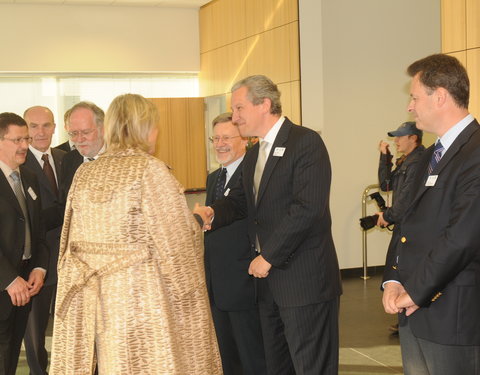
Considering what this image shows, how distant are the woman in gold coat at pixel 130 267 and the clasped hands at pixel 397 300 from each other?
801mm

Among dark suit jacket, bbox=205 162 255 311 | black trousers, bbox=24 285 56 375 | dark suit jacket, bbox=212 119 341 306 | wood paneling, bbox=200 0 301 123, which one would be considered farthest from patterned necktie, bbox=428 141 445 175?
wood paneling, bbox=200 0 301 123

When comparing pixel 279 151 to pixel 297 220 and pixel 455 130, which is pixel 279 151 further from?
pixel 455 130

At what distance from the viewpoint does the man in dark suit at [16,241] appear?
372cm

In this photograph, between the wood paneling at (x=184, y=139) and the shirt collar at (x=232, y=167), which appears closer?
the shirt collar at (x=232, y=167)

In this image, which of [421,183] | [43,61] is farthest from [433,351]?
[43,61]

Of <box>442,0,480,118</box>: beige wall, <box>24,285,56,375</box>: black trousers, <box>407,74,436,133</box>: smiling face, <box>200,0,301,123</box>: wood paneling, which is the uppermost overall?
<box>200,0,301,123</box>: wood paneling

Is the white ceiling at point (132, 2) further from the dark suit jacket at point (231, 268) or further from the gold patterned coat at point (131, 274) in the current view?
the gold patterned coat at point (131, 274)

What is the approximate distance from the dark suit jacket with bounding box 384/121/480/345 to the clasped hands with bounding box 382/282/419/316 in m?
0.04

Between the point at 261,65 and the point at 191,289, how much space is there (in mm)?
6978

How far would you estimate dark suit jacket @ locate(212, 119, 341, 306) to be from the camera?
327cm

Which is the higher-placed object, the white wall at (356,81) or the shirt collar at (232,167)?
the white wall at (356,81)

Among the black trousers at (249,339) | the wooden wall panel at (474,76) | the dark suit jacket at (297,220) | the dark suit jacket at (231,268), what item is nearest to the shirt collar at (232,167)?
the dark suit jacket at (231,268)

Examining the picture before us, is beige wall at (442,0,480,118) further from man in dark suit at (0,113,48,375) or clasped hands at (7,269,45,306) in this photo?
clasped hands at (7,269,45,306)

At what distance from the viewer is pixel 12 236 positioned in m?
3.76
